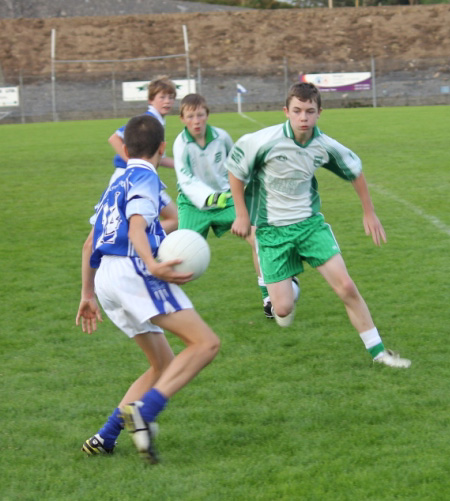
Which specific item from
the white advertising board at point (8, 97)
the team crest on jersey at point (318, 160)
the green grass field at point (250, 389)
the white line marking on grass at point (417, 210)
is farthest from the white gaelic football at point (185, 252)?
the white advertising board at point (8, 97)

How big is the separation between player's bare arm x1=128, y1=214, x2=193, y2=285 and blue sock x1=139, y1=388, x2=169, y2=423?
526 mm

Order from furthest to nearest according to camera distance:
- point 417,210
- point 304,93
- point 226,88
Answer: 1. point 226,88
2. point 417,210
3. point 304,93

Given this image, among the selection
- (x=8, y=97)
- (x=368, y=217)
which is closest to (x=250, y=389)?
(x=368, y=217)

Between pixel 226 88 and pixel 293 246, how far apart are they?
38571mm

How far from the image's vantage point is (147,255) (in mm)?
4020

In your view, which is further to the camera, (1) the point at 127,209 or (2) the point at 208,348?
(2) the point at 208,348

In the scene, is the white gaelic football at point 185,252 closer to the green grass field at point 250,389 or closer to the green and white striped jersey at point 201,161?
the green grass field at point 250,389

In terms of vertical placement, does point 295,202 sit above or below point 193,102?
below

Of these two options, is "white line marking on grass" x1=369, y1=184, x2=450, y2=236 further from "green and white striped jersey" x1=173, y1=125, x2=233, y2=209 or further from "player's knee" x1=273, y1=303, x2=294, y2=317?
"player's knee" x1=273, y1=303, x2=294, y2=317

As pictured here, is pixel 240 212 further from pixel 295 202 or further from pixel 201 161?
pixel 201 161

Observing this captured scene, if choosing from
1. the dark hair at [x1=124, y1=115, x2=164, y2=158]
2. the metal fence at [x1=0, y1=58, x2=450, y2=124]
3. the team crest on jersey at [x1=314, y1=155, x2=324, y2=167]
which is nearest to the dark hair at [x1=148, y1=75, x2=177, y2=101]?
the team crest on jersey at [x1=314, y1=155, x2=324, y2=167]

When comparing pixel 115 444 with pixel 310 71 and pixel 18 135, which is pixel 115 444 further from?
pixel 310 71

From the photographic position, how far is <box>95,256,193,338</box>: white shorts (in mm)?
4148

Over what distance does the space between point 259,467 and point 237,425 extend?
0.59 meters
